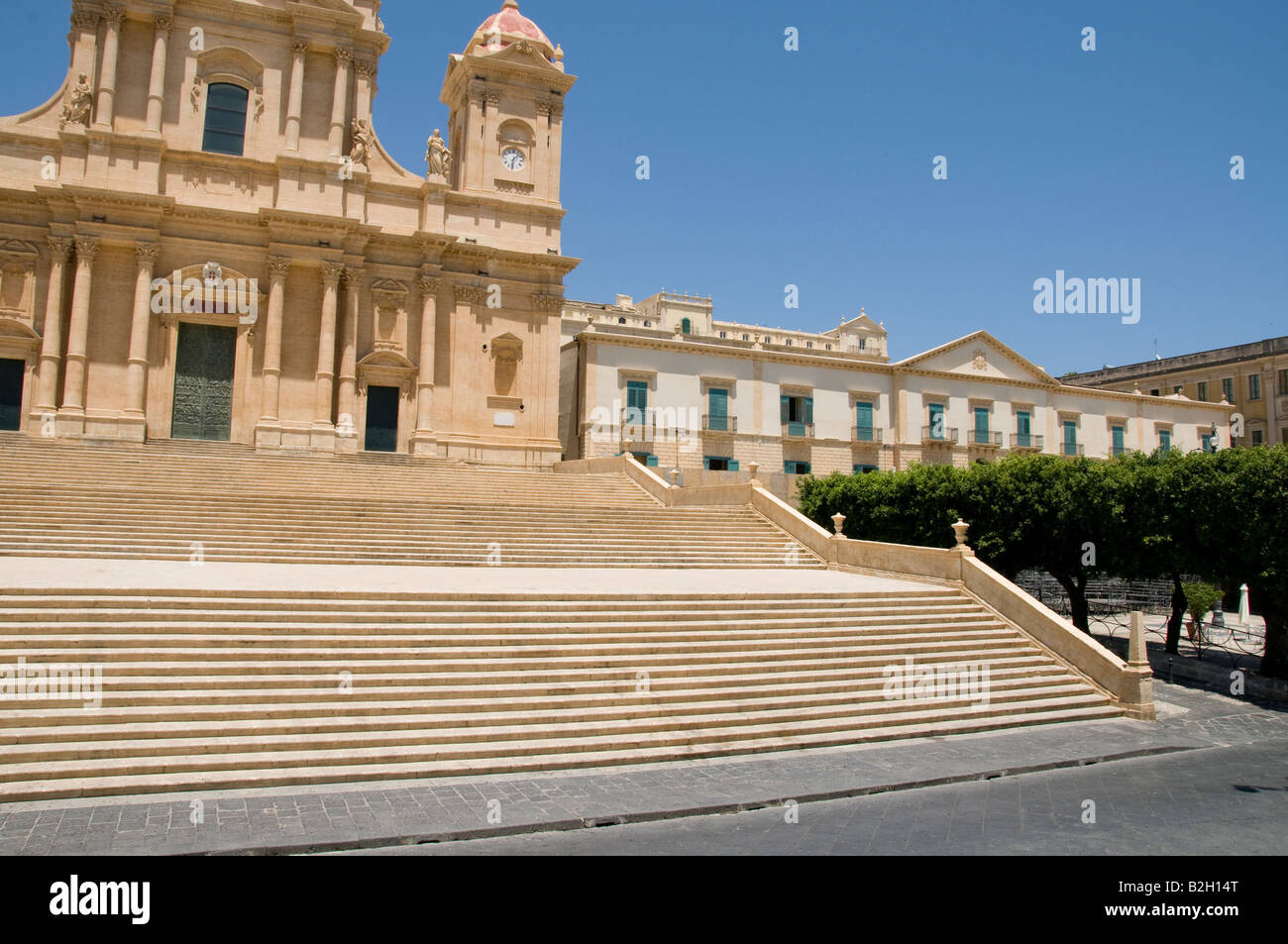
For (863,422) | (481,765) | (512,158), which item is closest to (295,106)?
(512,158)

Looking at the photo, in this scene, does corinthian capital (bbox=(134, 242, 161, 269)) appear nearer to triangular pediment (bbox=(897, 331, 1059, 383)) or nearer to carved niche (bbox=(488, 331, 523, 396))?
carved niche (bbox=(488, 331, 523, 396))

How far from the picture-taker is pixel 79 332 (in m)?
28.5

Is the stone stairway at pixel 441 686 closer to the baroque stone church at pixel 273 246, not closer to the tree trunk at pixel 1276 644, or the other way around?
the tree trunk at pixel 1276 644

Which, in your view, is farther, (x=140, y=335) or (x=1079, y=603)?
(x=140, y=335)

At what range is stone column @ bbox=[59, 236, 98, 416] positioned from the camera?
92.8 feet

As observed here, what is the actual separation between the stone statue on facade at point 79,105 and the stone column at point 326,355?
8.56 metres

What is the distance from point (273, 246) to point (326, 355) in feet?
13.2

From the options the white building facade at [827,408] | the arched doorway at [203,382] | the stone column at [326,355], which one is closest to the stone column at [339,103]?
the stone column at [326,355]

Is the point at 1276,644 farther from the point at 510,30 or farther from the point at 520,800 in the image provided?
the point at 510,30

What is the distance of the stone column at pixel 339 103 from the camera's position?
32.1 m

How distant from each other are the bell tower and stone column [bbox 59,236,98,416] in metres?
12.7

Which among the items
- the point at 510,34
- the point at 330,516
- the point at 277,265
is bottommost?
the point at 330,516

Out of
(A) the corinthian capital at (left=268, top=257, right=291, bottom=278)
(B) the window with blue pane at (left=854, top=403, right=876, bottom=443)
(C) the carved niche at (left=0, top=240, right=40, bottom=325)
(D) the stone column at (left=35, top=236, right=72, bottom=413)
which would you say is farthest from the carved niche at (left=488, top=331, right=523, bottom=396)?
(B) the window with blue pane at (left=854, top=403, right=876, bottom=443)

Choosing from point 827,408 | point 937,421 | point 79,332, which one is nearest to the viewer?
point 79,332
